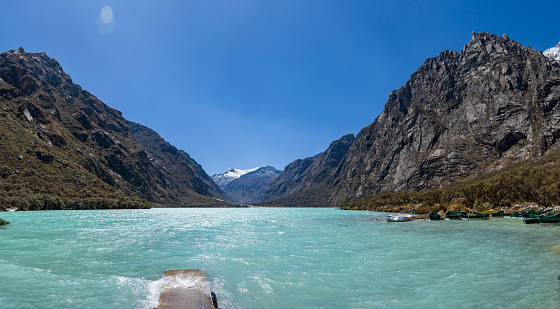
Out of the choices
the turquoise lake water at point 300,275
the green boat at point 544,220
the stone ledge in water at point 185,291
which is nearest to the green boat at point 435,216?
the green boat at point 544,220

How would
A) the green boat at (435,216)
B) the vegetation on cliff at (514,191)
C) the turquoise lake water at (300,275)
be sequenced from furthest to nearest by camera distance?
1. the green boat at (435,216)
2. the vegetation on cliff at (514,191)
3. the turquoise lake water at (300,275)

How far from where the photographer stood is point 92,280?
15367 mm

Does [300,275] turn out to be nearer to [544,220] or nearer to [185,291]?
[185,291]

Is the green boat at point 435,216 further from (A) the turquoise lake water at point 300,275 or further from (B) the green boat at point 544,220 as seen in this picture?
(A) the turquoise lake water at point 300,275

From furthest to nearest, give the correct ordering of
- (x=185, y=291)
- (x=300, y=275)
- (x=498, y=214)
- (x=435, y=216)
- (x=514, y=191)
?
(x=514, y=191)
(x=435, y=216)
(x=498, y=214)
(x=300, y=275)
(x=185, y=291)

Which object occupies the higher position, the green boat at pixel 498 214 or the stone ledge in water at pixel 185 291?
the green boat at pixel 498 214

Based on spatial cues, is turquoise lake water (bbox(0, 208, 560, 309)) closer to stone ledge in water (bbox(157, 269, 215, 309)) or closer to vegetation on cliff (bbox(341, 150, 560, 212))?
stone ledge in water (bbox(157, 269, 215, 309))

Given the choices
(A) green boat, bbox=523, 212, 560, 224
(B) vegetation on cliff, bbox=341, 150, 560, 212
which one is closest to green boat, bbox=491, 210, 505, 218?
(B) vegetation on cliff, bbox=341, 150, 560, 212

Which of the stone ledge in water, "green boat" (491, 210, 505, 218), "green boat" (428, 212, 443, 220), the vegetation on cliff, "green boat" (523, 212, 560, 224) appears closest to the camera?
the stone ledge in water

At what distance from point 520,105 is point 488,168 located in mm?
46146

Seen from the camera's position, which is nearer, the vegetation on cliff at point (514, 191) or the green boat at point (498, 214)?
the green boat at point (498, 214)

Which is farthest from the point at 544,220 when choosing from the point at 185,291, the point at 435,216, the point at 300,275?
the point at 185,291

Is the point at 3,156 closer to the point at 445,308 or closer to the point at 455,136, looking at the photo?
the point at 445,308

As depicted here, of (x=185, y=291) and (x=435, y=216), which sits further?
(x=435, y=216)
